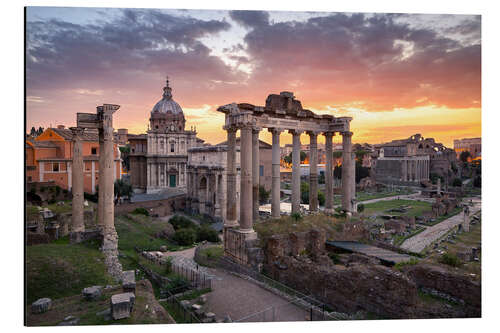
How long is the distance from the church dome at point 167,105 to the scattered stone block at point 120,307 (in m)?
44.3

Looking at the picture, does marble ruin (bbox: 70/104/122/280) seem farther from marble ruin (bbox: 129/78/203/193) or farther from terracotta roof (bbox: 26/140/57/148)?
marble ruin (bbox: 129/78/203/193)

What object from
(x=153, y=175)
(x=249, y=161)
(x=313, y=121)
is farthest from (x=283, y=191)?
A: (x=249, y=161)

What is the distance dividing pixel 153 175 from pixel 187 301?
36751mm

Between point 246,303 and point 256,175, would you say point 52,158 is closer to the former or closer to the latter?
point 256,175

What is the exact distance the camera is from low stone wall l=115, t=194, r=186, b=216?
32612mm

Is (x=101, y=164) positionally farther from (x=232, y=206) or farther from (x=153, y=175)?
(x=153, y=175)

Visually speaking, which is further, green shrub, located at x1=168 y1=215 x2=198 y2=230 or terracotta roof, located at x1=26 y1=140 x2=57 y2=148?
green shrub, located at x1=168 y1=215 x2=198 y2=230

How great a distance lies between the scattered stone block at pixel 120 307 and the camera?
27.6 feet

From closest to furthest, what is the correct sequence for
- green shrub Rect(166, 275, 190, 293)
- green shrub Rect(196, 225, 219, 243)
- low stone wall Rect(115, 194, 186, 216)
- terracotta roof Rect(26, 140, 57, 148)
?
green shrub Rect(166, 275, 190, 293), green shrub Rect(196, 225, 219, 243), terracotta roof Rect(26, 140, 57, 148), low stone wall Rect(115, 194, 186, 216)

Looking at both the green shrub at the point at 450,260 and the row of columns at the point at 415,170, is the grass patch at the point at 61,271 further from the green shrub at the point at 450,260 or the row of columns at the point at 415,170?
the row of columns at the point at 415,170

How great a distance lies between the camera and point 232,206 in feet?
47.7

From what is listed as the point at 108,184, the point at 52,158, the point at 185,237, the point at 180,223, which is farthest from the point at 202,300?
the point at 52,158

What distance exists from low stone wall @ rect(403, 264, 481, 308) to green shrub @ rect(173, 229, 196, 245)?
16.2 m

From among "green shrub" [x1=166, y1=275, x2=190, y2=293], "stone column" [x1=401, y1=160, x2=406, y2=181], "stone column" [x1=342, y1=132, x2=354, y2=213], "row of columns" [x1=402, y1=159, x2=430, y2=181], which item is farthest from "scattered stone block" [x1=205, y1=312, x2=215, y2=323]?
"stone column" [x1=401, y1=160, x2=406, y2=181]
